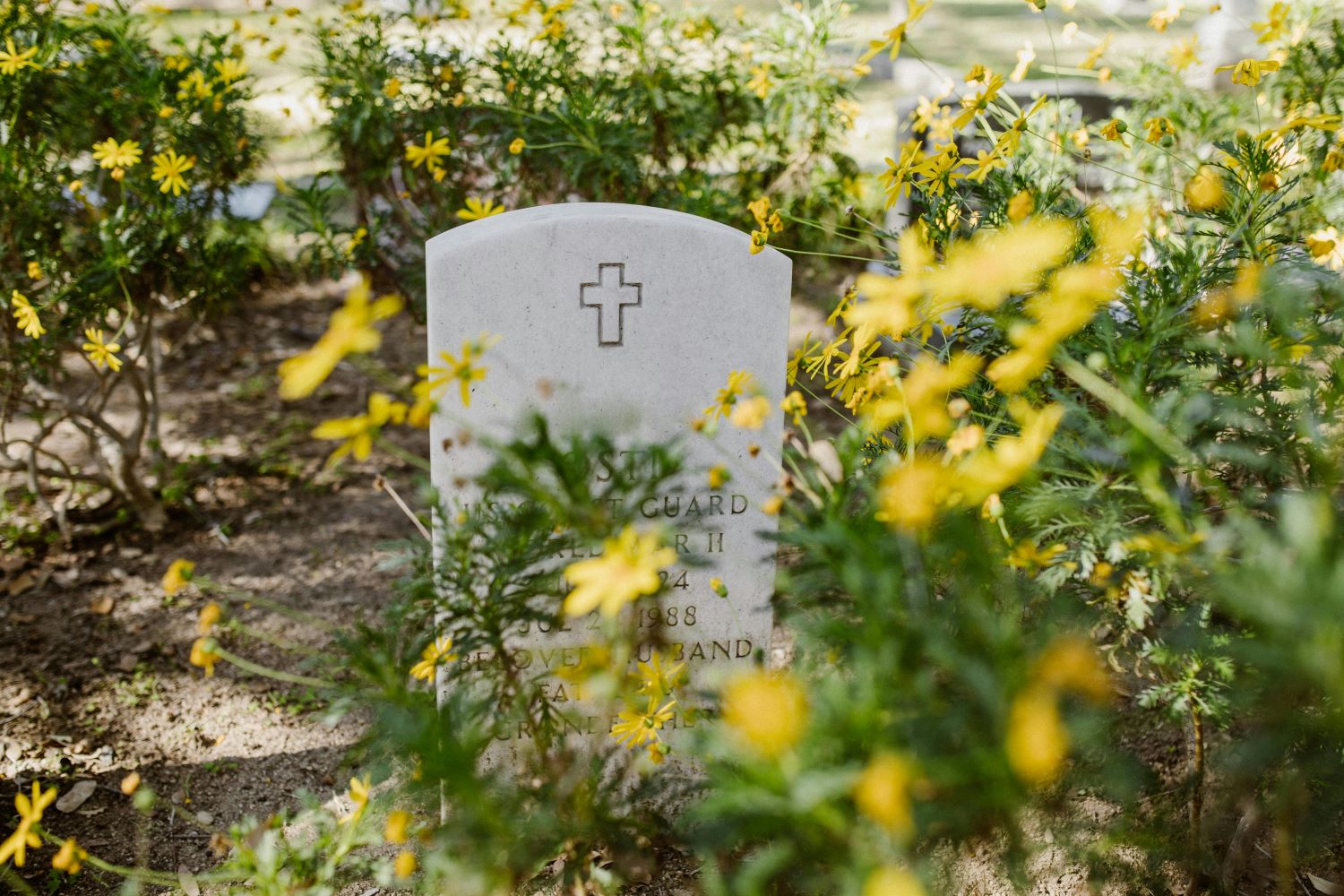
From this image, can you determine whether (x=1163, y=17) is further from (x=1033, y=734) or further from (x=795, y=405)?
(x=1033, y=734)

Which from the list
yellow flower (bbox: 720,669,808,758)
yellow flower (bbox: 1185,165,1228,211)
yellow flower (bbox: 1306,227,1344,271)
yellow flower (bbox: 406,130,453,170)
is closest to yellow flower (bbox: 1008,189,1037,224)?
yellow flower (bbox: 1185,165,1228,211)

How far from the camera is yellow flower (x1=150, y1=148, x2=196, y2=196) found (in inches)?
107

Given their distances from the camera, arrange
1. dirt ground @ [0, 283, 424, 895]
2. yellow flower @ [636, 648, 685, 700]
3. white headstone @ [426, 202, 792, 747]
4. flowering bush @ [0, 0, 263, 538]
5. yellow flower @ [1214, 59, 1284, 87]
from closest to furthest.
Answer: yellow flower @ [636, 648, 685, 700] < yellow flower @ [1214, 59, 1284, 87] < white headstone @ [426, 202, 792, 747] < dirt ground @ [0, 283, 424, 895] < flowering bush @ [0, 0, 263, 538]

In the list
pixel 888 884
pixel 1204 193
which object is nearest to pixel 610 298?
pixel 1204 193

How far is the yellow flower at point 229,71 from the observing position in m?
2.91

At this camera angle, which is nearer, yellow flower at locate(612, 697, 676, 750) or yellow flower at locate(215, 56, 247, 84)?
yellow flower at locate(612, 697, 676, 750)


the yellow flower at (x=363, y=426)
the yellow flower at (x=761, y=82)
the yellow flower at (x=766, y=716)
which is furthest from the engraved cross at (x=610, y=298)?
the yellow flower at (x=761, y=82)

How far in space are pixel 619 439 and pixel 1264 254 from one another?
4.16ft

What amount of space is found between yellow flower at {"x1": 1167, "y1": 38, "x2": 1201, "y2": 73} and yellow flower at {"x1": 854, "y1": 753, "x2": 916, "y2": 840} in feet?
8.16

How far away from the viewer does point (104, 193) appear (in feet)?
10.6

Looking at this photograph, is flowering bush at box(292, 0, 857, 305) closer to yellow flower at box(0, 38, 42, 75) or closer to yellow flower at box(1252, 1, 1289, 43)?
yellow flower at box(0, 38, 42, 75)

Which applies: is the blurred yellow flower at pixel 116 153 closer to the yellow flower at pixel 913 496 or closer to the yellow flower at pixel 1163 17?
the yellow flower at pixel 913 496

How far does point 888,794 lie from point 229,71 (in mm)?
3018

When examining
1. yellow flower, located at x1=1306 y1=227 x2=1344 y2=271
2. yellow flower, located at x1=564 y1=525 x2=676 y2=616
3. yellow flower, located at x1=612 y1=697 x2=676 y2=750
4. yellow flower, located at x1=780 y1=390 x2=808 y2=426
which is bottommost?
yellow flower, located at x1=612 y1=697 x2=676 y2=750
